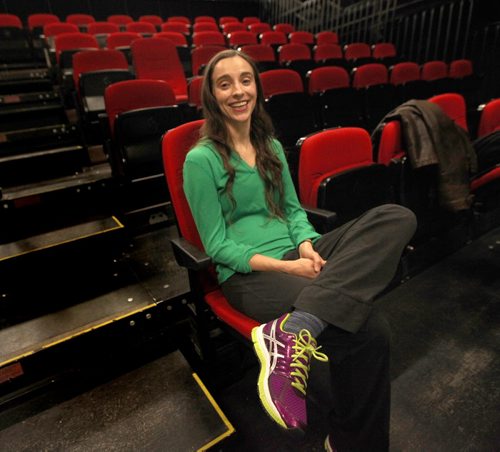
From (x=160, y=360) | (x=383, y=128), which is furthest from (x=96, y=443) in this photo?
(x=383, y=128)

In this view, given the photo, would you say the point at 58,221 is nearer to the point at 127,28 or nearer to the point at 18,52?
the point at 18,52

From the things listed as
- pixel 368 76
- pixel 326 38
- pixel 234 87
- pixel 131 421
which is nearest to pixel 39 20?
pixel 326 38

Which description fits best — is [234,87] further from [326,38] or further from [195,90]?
[326,38]

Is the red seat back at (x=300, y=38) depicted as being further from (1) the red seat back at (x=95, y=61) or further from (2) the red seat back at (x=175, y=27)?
(1) the red seat back at (x=95, y=61)

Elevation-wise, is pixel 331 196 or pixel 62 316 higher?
pixel 331 196

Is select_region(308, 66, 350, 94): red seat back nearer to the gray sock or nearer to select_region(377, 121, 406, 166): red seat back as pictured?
select_region(377, 121, 406, 166): red seat back

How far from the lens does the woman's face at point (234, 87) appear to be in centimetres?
102

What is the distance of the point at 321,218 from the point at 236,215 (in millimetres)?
268

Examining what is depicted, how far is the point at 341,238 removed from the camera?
38.0 inches

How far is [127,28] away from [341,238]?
5.29 metres

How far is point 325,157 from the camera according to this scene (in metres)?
1.31

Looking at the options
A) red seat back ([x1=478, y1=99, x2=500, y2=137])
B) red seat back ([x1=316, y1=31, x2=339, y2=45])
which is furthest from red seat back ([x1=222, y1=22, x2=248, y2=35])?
red seat back ([x1=478, y1=99, x2=500, y2=137])

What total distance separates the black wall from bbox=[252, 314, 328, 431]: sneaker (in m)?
6.89

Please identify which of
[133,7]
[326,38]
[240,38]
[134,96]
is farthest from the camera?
[133,7]
